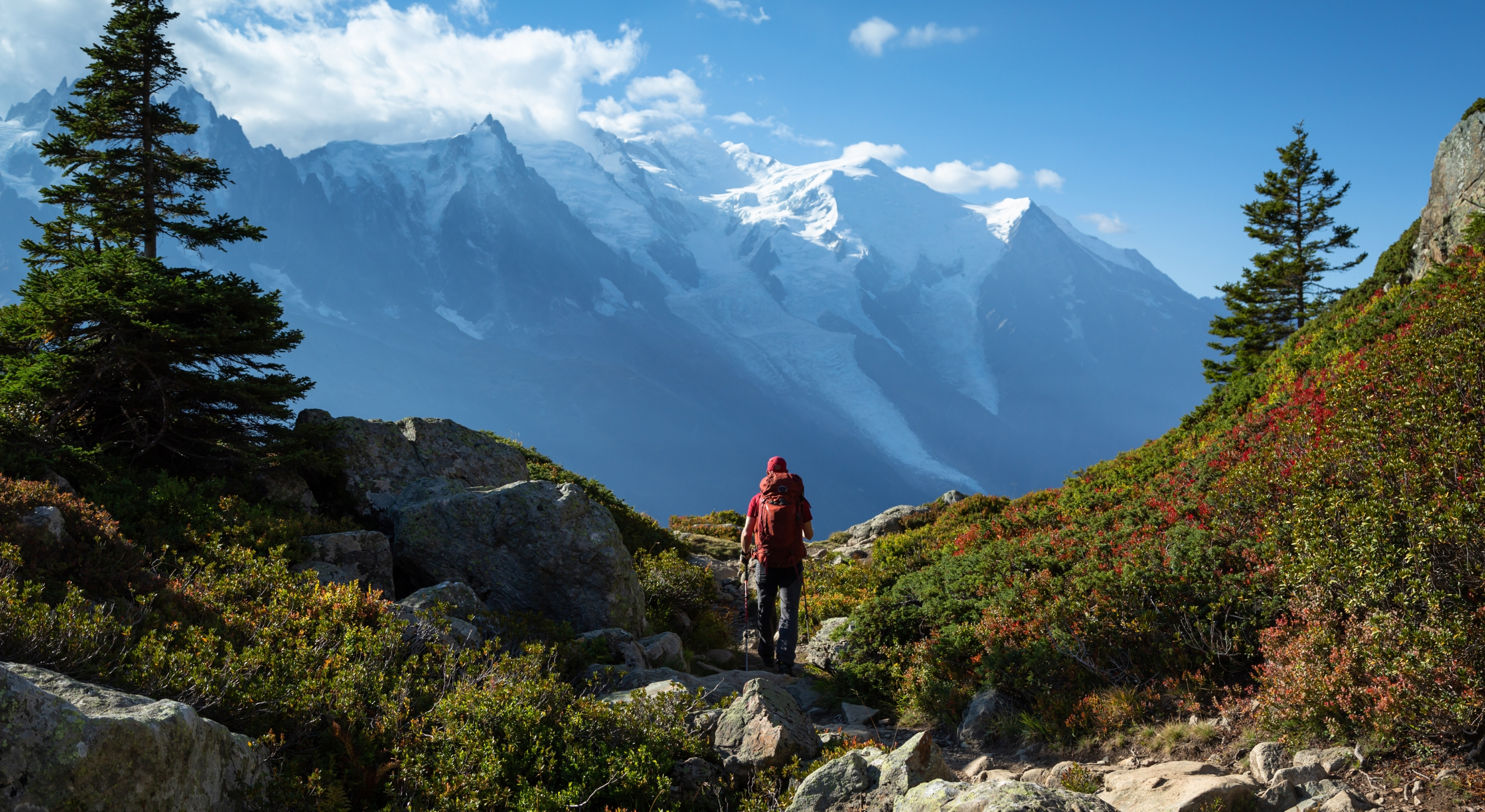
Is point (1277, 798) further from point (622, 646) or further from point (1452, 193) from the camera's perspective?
point (1452, 193)

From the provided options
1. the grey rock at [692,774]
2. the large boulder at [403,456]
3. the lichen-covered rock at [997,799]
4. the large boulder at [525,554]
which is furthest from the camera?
the large boulder at [403,456]

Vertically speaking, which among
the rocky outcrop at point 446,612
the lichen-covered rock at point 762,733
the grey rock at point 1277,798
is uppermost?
the rocky outcrop at point 446,612

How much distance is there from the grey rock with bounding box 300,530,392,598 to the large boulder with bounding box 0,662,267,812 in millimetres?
4559

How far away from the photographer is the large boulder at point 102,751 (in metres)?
3.51

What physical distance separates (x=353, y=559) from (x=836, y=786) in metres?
7.01

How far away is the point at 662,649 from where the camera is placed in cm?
966

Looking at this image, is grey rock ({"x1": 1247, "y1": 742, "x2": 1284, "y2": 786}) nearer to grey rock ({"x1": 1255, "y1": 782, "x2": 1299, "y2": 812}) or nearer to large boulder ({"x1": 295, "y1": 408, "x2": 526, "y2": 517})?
grey rock ({"x1": 1255, "y1": 782, "x2": 1299, "y2": 812})

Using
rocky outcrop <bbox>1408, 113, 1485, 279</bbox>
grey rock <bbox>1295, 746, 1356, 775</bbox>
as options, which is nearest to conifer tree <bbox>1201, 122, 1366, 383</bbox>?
rocky outcrop <bbox>1408, 113, 1485, 279</bbox>

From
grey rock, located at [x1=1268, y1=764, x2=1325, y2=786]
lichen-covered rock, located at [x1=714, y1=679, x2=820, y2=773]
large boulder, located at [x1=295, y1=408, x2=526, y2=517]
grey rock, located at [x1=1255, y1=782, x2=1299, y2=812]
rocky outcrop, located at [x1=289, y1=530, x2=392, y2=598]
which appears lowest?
grey rock, located at [x1=1255, y1=782, x2=1299, y2=812]

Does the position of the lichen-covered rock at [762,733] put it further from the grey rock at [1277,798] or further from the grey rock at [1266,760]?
the grey rock at [1266,760]

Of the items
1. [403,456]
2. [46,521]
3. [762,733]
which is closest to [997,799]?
[762,733]

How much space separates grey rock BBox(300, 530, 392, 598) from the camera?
29.4ft

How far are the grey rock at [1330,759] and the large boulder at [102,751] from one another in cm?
752

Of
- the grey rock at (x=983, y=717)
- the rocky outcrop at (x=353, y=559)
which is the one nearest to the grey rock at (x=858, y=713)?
the grey rock at (x=983, y=717)
